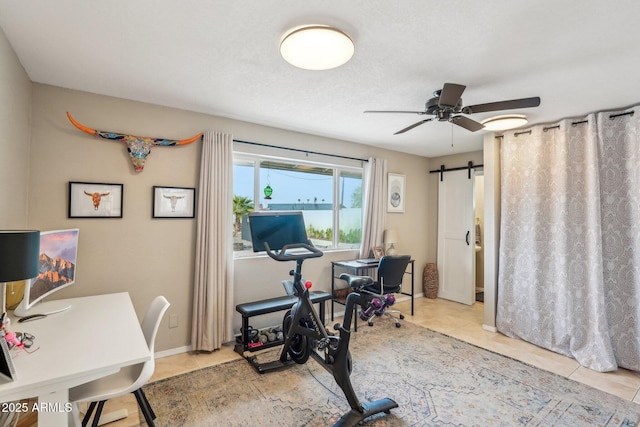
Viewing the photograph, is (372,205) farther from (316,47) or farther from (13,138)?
(13,138)

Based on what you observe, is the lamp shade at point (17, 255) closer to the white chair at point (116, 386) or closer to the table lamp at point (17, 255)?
the table lamp at point (17, 255)

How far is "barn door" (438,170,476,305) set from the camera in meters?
4.80

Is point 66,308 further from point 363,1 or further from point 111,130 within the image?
point 363,1

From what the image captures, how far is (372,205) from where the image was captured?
4.45 meters

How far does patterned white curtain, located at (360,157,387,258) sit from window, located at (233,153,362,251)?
0.55 feet

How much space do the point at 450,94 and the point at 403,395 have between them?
226cm

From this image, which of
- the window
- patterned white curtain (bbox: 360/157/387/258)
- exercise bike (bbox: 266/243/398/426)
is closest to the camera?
exercise bike (bbox: 266/243/398/426)

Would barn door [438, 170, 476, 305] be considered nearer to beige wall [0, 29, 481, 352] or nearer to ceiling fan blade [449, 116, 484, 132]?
ceiling fan blade [449, 116, 484, 132]

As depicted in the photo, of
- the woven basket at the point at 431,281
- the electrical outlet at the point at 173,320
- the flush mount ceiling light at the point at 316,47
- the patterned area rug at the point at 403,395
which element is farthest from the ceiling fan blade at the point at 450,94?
the woven basket at the point at 431,281

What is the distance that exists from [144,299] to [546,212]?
13.8 ft

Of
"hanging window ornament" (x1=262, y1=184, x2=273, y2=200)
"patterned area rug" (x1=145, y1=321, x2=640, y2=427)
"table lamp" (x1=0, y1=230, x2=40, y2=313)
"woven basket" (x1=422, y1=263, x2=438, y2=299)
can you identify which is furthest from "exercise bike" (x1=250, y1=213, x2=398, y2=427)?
"woven basket" (x1=422, y1=263, x2=438, y2=299)

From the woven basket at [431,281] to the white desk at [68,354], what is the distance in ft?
14.6

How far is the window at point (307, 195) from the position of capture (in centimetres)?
350

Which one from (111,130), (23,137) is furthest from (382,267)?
(23,137)
